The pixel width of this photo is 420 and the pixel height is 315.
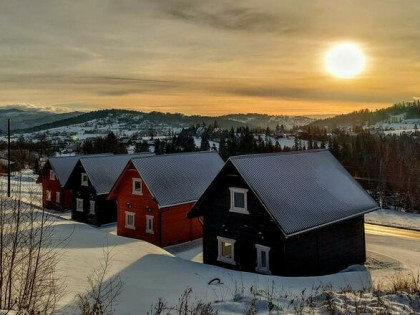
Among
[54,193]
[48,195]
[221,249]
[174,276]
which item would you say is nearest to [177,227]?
[221,249]

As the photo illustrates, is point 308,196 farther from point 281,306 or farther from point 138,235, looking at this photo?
point 138,235

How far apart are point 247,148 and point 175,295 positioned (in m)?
89.9

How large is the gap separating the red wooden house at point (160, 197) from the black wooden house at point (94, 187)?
5.42m

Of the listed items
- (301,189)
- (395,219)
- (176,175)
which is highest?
(176,175)

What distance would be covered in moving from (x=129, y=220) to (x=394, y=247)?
67.0 feet

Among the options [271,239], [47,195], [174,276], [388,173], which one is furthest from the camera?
[388,173]

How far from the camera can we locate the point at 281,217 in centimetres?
1908

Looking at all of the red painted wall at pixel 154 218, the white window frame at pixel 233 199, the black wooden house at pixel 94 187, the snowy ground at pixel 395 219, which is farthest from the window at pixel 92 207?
the snowy ground at pixel 395 219

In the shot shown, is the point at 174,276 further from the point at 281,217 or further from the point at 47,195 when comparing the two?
the point at 47,195

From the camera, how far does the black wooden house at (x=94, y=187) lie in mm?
37594

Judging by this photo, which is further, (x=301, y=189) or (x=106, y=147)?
(x=106, y=147)

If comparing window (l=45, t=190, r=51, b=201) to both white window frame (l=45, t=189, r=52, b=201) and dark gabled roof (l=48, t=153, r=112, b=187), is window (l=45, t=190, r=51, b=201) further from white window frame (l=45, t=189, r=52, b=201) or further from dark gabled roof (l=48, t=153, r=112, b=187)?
dark gabled roof (l=48, t=153, r=112, b=187)

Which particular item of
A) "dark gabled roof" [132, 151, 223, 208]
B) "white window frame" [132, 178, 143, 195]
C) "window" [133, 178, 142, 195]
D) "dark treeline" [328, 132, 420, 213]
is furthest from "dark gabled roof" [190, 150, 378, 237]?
"dark treeline" [328, 132, 420, 213]

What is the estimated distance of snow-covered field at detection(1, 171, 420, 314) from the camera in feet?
39.7
